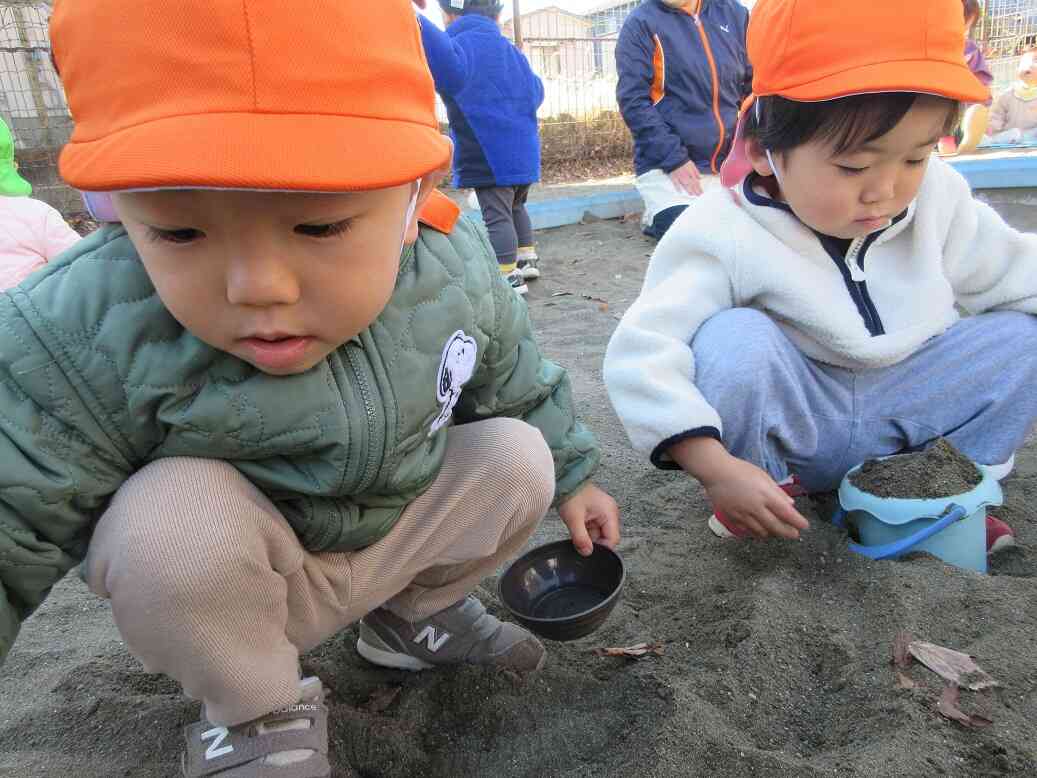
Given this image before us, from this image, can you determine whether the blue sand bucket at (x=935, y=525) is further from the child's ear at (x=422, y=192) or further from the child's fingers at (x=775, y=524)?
the child's ear at (x=422, y=192)

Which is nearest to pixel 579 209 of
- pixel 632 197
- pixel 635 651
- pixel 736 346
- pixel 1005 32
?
pixel 632 197

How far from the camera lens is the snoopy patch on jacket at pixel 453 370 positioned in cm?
129

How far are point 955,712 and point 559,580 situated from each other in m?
0.67

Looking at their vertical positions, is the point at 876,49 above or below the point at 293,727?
above

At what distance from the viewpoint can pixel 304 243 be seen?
93 centimetres

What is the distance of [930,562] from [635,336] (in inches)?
27.8

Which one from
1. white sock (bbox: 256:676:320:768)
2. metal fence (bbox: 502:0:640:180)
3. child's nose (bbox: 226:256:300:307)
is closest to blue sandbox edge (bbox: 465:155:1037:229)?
metal fence (bbox: 502:0:640:180)

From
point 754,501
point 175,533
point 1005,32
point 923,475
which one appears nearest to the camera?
point 175,533

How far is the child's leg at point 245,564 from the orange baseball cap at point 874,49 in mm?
871

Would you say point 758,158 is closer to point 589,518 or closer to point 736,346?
point 736,346

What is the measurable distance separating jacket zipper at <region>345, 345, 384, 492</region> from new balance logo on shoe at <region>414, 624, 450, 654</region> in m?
0.40

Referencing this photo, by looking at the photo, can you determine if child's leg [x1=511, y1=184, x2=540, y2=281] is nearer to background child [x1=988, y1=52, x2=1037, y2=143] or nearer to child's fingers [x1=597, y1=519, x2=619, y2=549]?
child's fingers [x1=597, y1=519, x2=619, y2=549]

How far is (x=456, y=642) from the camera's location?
1.50 meters

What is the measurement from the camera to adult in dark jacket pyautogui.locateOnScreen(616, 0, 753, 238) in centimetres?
482
